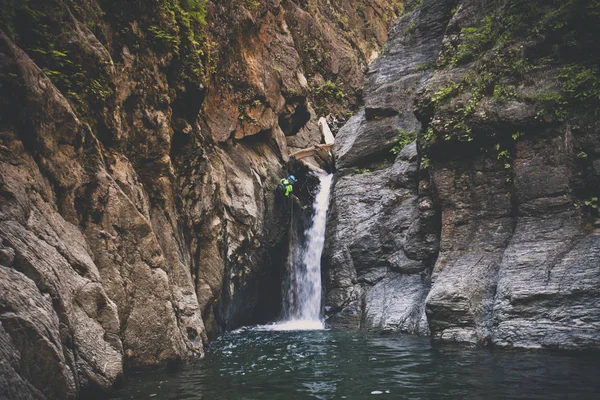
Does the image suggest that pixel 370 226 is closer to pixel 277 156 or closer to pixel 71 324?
pixel 277 156

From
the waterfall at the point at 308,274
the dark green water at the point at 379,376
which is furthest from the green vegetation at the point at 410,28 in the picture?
the dark green water at the point at 379,376

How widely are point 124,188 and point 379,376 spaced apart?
602 centimetres

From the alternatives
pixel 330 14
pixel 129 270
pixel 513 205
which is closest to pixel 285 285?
pixel 513 205

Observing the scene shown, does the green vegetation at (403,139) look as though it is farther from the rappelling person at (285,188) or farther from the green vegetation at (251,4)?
the green vegetation at (251,4)

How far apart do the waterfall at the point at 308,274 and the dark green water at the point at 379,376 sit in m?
8.27

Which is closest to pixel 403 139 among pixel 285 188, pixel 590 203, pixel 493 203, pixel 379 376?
pixel 285 188

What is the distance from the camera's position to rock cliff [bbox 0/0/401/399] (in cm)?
554

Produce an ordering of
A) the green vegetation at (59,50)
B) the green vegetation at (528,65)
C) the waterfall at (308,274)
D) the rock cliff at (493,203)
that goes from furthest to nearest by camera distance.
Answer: the waterfall at (308,274) < the green vegetation at (528,65) < the rock cliff at (493,203) < the green vegetation at (59,50)

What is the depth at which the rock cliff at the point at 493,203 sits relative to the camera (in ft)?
31.1

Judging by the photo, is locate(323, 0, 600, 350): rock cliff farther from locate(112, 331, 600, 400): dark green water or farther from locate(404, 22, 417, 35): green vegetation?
locate(404, 22, 417, 35): green vegetation

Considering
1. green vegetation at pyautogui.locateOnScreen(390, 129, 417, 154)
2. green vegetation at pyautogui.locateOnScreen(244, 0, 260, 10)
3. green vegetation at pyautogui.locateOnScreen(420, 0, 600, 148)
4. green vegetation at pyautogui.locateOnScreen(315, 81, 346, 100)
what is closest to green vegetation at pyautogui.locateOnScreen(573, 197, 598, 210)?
green vegetation at pyautogui.locateOnScreen(420, 0, 600, 148)

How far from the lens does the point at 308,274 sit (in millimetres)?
19328

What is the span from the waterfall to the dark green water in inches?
326

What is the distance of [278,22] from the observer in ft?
75.4
